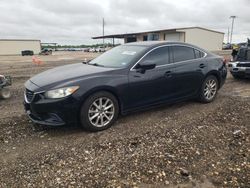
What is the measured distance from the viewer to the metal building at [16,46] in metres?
71.0

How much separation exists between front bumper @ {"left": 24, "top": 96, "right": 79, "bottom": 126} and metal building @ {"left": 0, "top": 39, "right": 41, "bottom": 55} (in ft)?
239

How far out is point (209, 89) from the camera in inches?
256

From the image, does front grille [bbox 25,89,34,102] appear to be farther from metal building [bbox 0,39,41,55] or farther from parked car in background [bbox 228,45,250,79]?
metal building [bbox 0,39,41,55]

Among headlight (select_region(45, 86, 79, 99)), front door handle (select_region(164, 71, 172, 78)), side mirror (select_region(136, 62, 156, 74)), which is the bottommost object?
headlight (select_region(45, 86, 79, 99))

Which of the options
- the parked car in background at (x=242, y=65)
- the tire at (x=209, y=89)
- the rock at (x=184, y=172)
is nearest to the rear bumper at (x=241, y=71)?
the parked car in background at (x=242, y=65)

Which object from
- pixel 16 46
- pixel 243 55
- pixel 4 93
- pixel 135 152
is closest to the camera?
pixel 135 152

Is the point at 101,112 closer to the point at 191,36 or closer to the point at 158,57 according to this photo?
the point at 158,57

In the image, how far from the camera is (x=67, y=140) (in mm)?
4293

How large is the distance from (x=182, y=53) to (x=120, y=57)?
1.52 m

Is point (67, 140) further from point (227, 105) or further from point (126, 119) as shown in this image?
point (227, 105)

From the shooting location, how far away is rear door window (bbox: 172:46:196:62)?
5804 millimetres

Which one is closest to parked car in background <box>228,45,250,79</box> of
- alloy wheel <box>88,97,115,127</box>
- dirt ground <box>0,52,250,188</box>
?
dirt ground <box>0,52,250,188</box>

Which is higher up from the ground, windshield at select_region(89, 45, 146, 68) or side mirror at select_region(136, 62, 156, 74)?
windshield at select_region(89, 45, 146, 68)

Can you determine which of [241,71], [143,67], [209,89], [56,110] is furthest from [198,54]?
[241,71]
